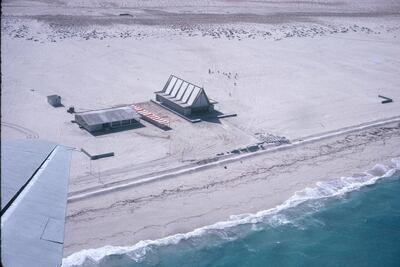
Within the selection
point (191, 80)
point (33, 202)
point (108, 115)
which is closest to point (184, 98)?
point (108, 115)

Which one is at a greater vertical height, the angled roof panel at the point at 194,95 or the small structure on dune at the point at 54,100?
the angled roof panel at the point at 194,95

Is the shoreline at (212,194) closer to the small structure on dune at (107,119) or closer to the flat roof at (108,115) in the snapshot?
the small structure on dune at (107,119)

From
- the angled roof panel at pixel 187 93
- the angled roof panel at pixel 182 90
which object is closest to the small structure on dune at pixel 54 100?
the angled roof panel at pixel 182 90

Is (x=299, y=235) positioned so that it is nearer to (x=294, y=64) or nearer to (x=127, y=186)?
(x=127, y=186)

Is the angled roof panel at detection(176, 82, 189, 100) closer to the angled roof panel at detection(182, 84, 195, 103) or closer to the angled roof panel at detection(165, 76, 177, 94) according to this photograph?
the angled roof panel at detection(182, 84, 195, 103)

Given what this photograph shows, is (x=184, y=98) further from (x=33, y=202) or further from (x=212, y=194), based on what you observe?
(x=33, y=202)

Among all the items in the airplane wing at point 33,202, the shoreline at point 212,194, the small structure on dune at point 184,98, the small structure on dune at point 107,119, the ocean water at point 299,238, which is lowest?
the ocean water at point 299,238

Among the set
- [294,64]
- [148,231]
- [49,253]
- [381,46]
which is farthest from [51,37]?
[49,253]
